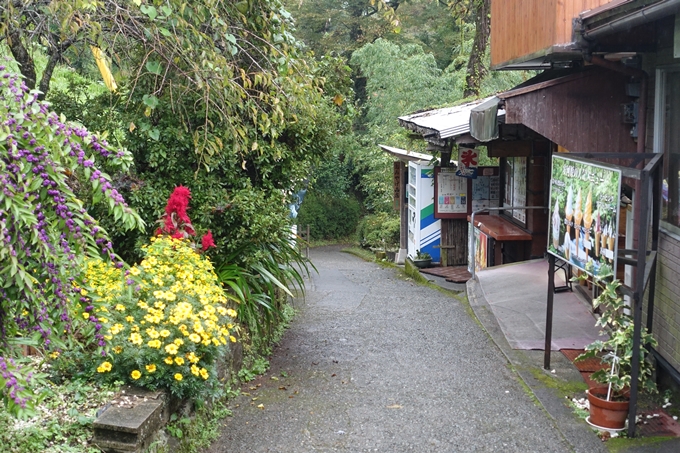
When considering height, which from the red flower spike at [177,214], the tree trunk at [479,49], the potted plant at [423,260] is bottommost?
the potted plant at [423,260]

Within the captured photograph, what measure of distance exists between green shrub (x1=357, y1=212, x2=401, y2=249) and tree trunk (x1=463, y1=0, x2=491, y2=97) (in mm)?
6420

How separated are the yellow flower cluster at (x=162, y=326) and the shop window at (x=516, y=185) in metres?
8.81

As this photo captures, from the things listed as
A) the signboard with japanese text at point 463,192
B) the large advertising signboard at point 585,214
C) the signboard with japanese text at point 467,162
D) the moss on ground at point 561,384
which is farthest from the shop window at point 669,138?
the signboard with japanese text at point 463,192

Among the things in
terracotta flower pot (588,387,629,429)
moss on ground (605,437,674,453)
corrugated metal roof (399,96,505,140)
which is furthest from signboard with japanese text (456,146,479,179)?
moss on ground (605,437,674,453)

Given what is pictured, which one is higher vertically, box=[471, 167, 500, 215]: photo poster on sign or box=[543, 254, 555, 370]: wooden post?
box=[471, 167, 500, 215]: photo poster on sign

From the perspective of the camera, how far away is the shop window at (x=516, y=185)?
1357 cm

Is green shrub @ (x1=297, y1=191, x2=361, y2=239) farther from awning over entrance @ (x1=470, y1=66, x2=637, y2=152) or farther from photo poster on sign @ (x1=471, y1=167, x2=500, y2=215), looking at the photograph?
awning over entrance @ (x1=470, y1=66, x2=637, y2=152)

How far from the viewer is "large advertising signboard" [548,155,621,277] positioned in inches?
224

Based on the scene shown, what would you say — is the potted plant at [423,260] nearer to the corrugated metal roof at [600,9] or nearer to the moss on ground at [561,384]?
the moss on ground at [561,384]

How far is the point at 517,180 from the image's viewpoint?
1412 centimetres

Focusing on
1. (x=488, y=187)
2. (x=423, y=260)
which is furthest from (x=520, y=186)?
(x=423, y=260)

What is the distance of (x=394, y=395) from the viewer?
277 inches

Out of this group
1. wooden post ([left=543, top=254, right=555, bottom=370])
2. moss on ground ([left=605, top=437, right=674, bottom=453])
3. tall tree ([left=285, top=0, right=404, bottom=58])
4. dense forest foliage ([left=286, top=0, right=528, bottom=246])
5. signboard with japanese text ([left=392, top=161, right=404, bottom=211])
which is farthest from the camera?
tall tree ([left=285, top=0, right=404, bottom=58])

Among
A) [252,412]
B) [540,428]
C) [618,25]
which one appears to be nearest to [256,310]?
[252,412]
